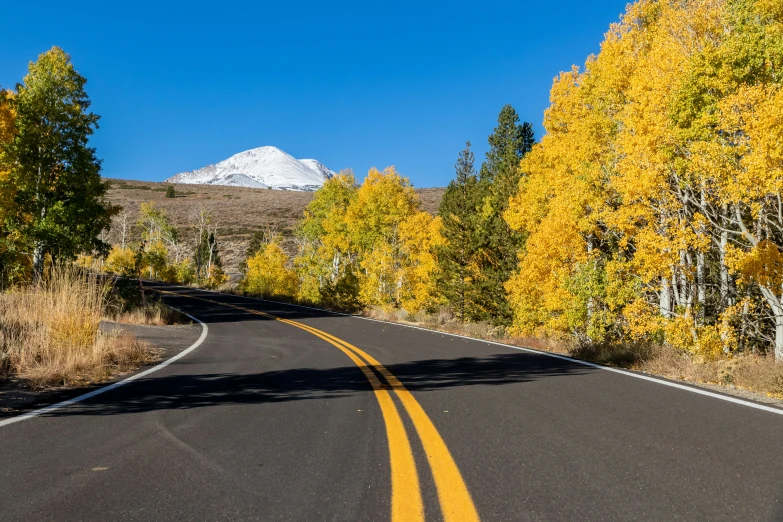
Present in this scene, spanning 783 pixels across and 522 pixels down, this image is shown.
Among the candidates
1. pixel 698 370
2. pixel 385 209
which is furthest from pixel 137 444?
pixel 385 209

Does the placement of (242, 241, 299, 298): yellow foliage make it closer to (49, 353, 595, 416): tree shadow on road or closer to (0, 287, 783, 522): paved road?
(49, 353, 595, 416): tree shadow on road

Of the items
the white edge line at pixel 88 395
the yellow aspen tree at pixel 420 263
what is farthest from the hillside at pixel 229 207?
the white edge line at pixel 88 395

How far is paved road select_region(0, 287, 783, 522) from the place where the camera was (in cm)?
280

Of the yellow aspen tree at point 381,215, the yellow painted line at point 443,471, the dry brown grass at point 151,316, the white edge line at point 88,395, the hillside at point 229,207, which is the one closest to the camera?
the yellow painted line at point 443,471

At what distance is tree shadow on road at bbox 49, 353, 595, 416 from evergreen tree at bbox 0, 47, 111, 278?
16.9 metres

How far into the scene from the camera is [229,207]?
10762 cm

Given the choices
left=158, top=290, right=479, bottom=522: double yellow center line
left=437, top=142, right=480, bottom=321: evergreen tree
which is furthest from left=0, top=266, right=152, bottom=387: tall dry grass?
left=437, top=142, right=480, bottom=321: evergreen tree

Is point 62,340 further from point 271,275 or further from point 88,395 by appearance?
point 271,275

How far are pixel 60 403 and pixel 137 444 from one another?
6.91 feet

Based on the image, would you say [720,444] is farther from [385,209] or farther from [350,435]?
[385,209]

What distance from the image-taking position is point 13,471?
129 inches

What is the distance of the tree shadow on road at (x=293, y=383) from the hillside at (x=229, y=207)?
64.6 m

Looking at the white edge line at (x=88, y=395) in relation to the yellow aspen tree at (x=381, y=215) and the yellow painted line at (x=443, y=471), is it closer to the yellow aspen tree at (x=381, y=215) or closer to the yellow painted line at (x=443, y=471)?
the yellow painted line at (x=443, y=471)

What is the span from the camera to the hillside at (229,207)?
8375 centimetres
